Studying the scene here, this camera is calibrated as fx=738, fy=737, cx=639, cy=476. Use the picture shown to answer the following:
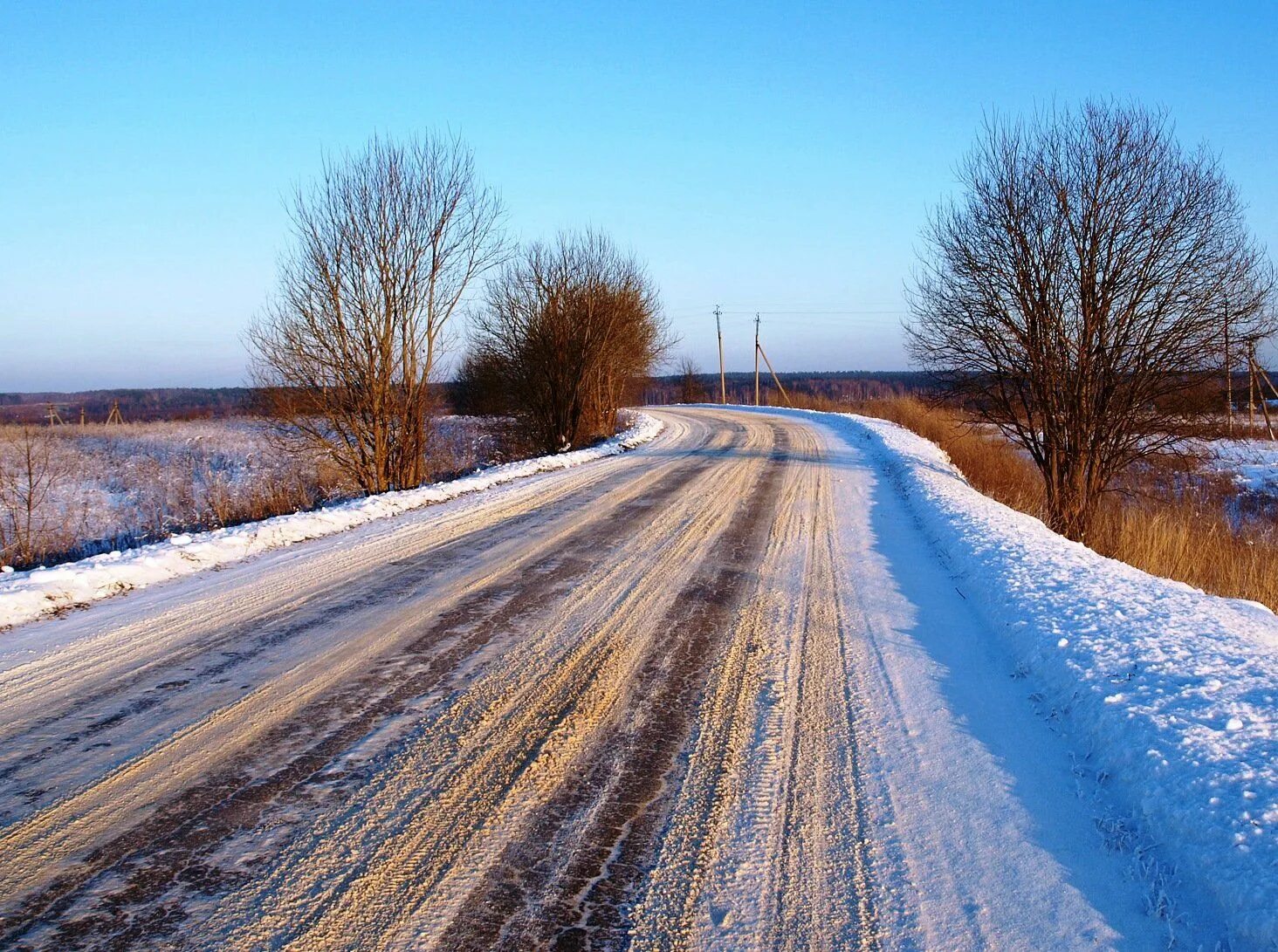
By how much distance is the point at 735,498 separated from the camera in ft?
35.3

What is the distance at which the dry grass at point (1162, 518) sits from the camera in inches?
335

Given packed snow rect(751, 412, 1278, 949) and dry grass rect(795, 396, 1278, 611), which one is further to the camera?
dry grass rect(795, 396, 1278, 611)

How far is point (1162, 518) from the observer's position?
440 inches

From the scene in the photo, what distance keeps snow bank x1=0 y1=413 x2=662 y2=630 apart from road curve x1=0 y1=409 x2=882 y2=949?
457mm

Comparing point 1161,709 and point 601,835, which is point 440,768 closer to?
point 601,835

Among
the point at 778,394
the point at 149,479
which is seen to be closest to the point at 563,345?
the point at 149,479

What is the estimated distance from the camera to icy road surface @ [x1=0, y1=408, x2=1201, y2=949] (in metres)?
2.38

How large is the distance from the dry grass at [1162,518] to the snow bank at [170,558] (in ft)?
31.5

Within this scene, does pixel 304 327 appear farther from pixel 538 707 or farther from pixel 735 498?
pixel 538 707

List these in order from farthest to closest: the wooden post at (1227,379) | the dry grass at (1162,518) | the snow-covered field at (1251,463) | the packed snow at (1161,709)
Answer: the snow-covered field at (1251,463)
the wooden post at (1227,379)
the dry grass at (1162,518)
the packed snow at (1161,709)

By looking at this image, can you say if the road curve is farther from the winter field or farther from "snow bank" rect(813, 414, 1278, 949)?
the winter field

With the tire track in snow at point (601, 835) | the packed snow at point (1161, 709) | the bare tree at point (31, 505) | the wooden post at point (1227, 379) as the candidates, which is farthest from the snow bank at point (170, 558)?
the wooden post at point (1227, 379)

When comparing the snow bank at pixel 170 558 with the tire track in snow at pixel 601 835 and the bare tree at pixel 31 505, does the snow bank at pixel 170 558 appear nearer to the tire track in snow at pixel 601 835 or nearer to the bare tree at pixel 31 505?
the bare tree at pixel 31 505

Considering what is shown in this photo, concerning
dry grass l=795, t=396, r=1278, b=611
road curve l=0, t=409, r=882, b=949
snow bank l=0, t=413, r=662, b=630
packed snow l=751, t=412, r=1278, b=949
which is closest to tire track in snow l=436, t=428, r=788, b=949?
road curve l=0, t=409, r=882, b=949
